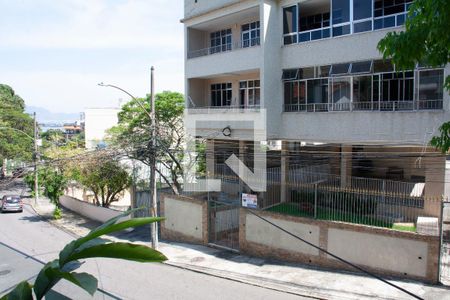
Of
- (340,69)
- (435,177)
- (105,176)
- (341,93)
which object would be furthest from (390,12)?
(105,176)

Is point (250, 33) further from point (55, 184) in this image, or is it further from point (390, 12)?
point (55, 184)

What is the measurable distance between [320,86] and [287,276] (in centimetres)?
791

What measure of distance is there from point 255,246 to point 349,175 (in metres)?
6.18

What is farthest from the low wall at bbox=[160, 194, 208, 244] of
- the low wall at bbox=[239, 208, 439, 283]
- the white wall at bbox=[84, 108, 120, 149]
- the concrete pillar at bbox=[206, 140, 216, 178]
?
the white wall at bbox=[84, 108, 120, 149]

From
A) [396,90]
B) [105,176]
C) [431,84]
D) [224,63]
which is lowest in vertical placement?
[105,176]

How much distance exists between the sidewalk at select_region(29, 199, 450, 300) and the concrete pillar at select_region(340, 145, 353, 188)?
5.40 m

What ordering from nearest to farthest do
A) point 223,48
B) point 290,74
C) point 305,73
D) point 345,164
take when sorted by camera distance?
point 305,73 → point 290,74 → point 345,164 → point 223,48

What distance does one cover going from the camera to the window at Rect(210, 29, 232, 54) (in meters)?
22.4

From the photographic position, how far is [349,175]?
19562 mm

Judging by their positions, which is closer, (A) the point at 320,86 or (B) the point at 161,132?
(A) the point at 320,86

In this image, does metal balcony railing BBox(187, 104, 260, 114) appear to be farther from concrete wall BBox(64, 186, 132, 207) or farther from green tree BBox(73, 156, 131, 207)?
concrete wall BBox(64, 186, 132, 207)

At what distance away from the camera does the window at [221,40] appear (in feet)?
73.5

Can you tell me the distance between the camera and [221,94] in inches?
922

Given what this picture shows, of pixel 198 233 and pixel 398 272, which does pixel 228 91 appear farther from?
pixel 398 272
